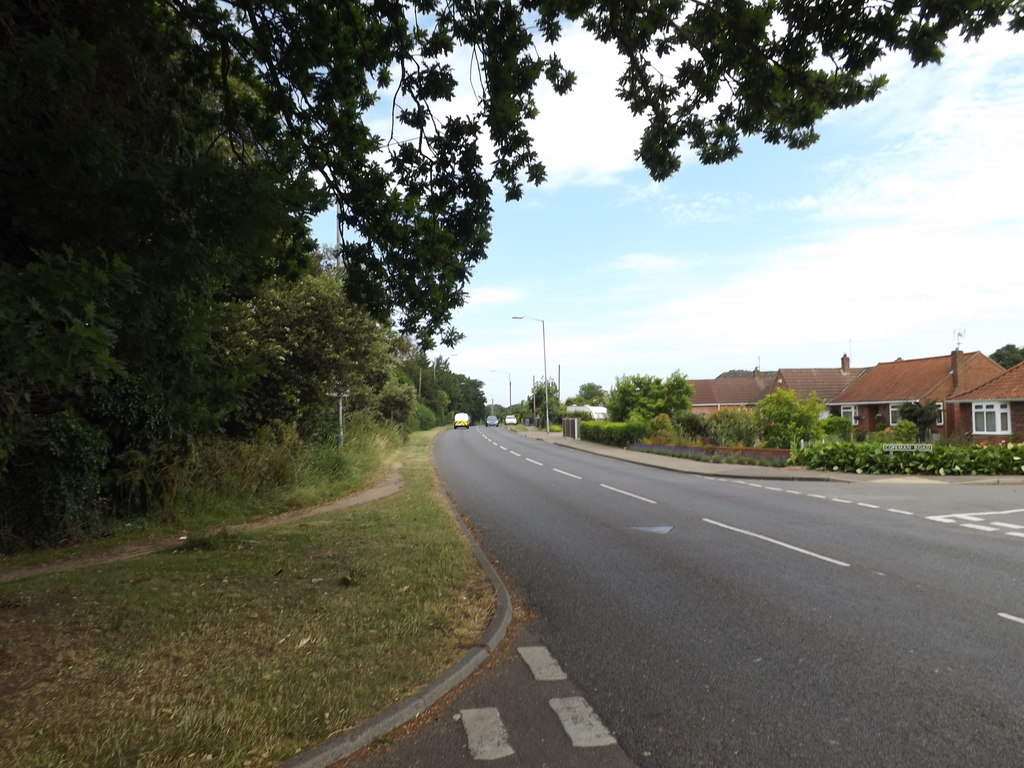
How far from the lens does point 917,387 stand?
44500 mm

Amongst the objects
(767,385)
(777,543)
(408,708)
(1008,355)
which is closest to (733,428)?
(777,543)

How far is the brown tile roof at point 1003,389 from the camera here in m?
33.6

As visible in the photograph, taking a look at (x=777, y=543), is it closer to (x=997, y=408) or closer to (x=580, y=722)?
(x=580, y=722)

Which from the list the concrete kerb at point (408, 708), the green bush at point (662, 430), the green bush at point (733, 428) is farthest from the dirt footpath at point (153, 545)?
the green bush at point (662, 430)

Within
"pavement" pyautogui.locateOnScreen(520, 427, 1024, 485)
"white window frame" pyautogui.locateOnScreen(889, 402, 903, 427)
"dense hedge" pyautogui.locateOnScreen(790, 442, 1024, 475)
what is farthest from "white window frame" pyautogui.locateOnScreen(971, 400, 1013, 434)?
"pavement" pyautogui.locateOnScreen(520, 427, 1024, 485)

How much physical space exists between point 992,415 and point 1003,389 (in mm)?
1570

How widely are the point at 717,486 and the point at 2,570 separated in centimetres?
A: 1558

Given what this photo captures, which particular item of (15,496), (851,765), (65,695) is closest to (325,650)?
(65,695)

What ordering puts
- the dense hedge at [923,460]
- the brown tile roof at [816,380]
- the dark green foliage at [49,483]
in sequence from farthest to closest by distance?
1. the brown tile roof at [816,380]
2. the dense hedge at [923,460]
3. the dark green foliage at [49,483]

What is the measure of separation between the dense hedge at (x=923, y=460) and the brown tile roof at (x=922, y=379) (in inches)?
914

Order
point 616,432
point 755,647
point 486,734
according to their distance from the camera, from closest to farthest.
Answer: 1. point 486,734
2. point 755,647
3. point 616,432

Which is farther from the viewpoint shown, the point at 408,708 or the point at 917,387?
the point at 917,387

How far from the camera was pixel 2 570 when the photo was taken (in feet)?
27.0

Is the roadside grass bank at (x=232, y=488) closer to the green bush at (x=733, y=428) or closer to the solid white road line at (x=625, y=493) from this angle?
the solid white road line at (x=625, y=493)
